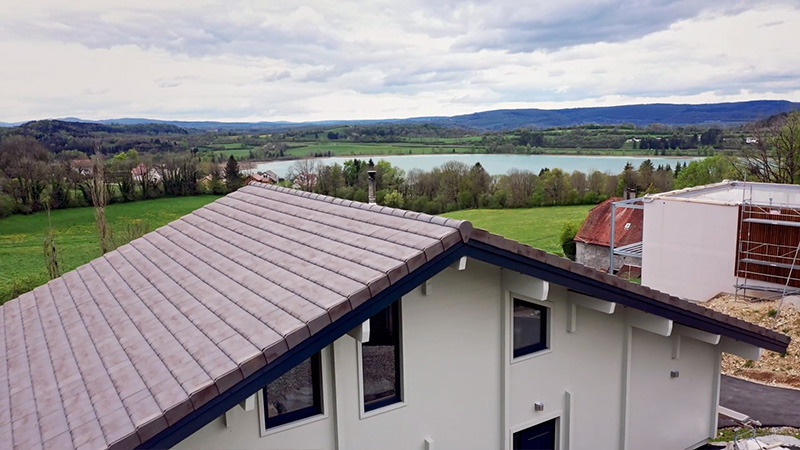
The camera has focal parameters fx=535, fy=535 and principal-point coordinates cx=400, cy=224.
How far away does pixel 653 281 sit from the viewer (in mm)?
24344

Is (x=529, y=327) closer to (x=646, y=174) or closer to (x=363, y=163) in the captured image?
(x=363, y=163)

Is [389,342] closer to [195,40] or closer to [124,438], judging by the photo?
[124,438]

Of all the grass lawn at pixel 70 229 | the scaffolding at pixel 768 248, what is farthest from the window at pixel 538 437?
the grass lawn at pixel 70 229

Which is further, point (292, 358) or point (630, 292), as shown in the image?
point (630, 292)

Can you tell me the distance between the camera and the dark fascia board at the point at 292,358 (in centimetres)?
391

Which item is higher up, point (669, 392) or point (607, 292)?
point (607, 292)

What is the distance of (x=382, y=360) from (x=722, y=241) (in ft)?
66.7

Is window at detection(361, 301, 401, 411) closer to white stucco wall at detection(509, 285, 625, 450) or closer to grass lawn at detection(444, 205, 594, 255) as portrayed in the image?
white stucco wall at detection(509, 285, 625, 450)

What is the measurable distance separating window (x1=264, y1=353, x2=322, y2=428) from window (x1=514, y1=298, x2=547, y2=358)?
2700mm

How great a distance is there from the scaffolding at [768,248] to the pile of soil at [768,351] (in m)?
0.73

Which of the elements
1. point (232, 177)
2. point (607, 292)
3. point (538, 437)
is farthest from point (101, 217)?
point (232, 177)

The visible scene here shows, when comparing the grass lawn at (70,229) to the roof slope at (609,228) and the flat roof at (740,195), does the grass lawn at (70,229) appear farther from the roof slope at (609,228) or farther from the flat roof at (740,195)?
the flat roof at (740,195)

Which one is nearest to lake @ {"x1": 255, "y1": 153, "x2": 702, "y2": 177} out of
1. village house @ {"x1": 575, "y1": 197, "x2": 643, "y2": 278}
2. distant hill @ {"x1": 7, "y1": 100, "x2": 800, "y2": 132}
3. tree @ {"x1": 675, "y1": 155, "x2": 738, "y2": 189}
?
tree @ {"x1": 675, "y1": 155, "x2": 738, "y2": 189}

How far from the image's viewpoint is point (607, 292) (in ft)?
21.6
